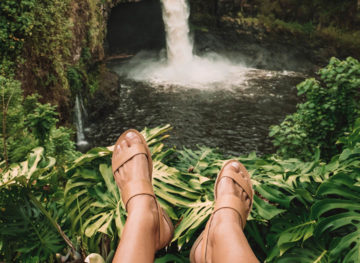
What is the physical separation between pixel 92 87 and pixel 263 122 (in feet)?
20.1

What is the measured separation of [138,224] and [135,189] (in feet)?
0.92

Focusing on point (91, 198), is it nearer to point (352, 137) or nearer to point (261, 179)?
point (261, 179)

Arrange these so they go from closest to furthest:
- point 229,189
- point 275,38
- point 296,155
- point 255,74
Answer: point 229,189 → point 296,155 → point 255,74 → point 275,38

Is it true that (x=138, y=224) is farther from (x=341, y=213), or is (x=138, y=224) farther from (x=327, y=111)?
(x=327, y=111)

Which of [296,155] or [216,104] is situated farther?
[216,104]

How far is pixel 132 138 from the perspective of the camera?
2.21 m

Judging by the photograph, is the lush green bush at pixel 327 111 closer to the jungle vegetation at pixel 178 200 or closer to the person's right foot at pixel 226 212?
the jungle vegetation at pixel 178 200

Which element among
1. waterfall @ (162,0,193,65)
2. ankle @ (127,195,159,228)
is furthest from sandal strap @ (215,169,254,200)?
waterfall @ (162,0,193,65)

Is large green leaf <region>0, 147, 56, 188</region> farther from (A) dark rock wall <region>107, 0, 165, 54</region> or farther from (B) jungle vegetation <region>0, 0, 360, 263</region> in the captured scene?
(A) dark rock wall <region>107, 0, 165, 54</region>

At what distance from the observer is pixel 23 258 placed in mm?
1974

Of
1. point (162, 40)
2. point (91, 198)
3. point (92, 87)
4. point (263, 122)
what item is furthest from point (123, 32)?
point (91, 198)

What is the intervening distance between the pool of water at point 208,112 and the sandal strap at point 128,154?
5.84 meters

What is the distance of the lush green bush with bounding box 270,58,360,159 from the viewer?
3611mm

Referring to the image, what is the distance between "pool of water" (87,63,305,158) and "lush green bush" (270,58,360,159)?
3.68 meters
